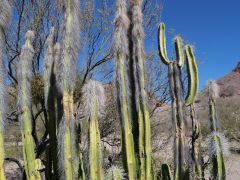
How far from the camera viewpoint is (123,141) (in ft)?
14.9

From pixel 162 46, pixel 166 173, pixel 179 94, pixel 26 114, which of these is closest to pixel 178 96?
pixel 179 94

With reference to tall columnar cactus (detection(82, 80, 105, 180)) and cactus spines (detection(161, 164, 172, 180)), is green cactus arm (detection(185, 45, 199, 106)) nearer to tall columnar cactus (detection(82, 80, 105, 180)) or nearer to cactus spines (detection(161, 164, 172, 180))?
cactus spines (detection(161, 164, 172, 180))

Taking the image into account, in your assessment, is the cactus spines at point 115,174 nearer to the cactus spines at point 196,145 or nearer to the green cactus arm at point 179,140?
the green cactus arm at point 179,140

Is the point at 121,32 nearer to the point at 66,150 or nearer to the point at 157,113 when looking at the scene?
the point at 66,150

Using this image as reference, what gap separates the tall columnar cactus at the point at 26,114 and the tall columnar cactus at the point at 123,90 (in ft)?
3.61

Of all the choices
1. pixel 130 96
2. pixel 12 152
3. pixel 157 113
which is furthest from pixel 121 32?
pixel 12 152

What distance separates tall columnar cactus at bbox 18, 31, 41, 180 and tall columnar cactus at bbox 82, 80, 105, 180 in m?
0.65

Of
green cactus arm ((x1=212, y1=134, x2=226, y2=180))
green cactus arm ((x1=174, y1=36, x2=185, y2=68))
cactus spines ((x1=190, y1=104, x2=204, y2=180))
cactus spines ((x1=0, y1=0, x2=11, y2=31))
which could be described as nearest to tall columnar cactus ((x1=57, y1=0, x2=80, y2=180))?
cactus spines ((x1=0, y1=0, x2=11, y2=31))

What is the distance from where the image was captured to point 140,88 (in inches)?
188

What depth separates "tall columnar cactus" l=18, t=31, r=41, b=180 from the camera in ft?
13.4

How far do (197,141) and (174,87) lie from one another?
4.94 ft

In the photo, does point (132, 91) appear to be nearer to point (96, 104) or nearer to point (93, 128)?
point (96, 104)

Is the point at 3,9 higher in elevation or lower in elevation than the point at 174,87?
higher

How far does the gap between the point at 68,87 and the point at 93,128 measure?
1.77ft
